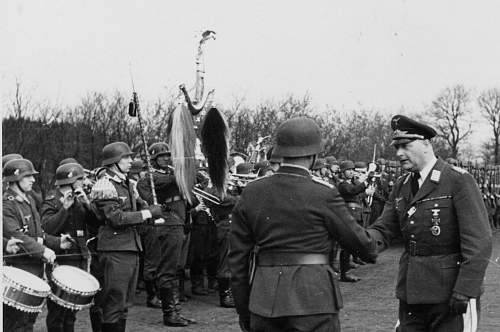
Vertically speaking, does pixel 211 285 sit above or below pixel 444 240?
below

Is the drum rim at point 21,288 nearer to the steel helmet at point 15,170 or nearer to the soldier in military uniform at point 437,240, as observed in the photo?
the steel helmet at point 15,170

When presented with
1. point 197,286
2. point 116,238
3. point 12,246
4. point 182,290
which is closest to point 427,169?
point 116,238

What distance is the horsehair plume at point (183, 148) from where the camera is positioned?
30.2 ft

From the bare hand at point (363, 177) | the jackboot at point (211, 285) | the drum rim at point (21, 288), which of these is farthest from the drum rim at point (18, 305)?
the bare hand at point (363, 177)

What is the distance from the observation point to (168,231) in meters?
9.17

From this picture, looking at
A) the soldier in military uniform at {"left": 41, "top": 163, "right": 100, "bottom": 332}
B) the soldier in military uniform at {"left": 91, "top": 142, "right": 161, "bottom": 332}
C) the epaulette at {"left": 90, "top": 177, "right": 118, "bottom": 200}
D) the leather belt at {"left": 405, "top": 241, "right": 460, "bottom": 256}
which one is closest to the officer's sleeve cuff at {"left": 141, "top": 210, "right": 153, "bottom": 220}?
the soldier in military uniform at {"left": 91, "top": 142, "right": 161, "bottom": 332}

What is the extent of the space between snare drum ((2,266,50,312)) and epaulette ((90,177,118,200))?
1.29 metres

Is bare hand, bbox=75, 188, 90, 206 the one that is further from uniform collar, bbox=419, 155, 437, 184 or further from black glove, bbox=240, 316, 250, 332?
uniform collar, bbox=419, 155, 437, 184

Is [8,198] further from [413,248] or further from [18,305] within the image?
[413,248]

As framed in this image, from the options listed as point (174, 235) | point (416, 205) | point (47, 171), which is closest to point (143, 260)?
point (174, 235)

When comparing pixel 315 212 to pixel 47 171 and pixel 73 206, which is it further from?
pixel 47 171

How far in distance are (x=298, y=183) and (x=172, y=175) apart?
185 inches

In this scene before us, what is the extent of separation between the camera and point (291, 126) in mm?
4797

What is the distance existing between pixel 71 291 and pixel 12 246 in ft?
2.21
